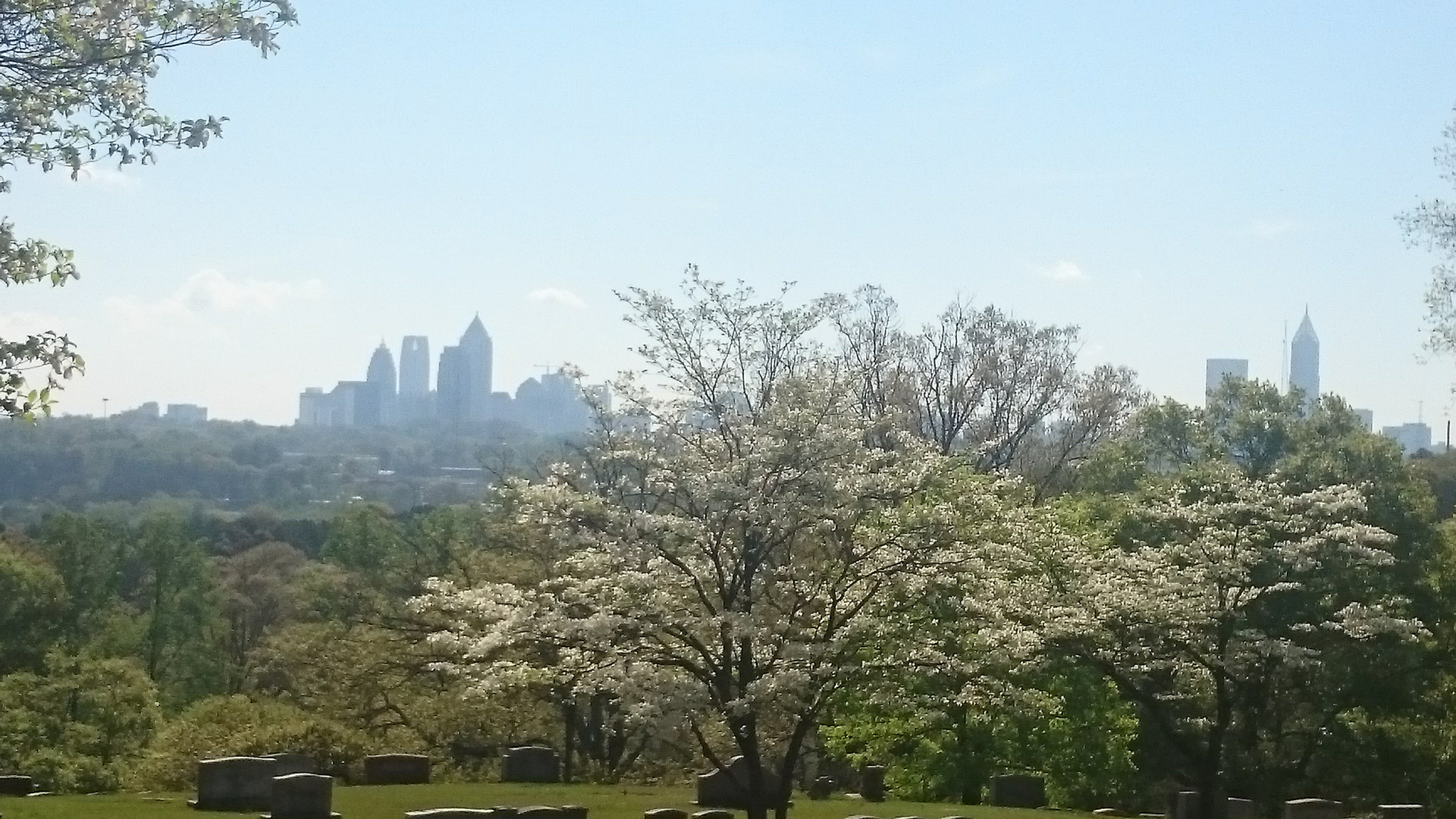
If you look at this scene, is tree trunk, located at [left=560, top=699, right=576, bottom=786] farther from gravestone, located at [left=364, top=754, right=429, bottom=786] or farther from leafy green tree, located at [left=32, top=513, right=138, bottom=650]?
leafy green tree, located at [left=32, top=513, right=138, bottom=650]

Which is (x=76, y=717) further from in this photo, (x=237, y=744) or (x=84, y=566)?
(x=84, y=566)

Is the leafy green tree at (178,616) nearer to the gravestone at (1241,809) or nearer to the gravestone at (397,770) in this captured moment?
the gravestone at (397,770)

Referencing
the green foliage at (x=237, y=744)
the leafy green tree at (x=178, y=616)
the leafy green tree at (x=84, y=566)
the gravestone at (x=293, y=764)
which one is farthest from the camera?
the leafy green tree at (x=178, y=616)

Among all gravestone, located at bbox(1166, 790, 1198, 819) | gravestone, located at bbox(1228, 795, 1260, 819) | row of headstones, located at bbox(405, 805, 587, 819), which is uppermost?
row of headstones, located at bbox(405, 805, 587, 819)

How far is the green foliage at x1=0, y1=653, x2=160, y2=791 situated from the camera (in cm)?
3266

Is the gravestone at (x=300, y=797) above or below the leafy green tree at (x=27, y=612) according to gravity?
below

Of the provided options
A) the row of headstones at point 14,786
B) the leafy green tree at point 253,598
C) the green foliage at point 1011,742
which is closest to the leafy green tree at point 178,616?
the leafy green tree at point 253,598

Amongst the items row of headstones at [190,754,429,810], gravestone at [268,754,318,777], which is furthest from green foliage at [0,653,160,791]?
row of headstones at [190,754,429,810]

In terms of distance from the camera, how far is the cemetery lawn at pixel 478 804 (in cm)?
1891

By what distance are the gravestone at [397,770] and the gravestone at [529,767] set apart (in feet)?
4.82

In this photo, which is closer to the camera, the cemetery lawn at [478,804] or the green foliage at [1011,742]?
the cemetery lawn at [478,804]

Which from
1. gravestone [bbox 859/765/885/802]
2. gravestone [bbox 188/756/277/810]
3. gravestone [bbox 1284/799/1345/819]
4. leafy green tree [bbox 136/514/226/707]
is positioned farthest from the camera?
leafy green tree [bbox 136/514/226/707]

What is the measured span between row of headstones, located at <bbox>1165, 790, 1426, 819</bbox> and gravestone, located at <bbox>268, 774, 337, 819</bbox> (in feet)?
49.6

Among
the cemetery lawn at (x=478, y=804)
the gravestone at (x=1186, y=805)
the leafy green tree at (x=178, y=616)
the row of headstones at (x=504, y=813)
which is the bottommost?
the gravestone at (x=1186, y=805)
